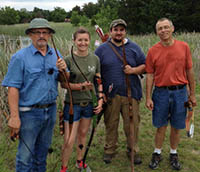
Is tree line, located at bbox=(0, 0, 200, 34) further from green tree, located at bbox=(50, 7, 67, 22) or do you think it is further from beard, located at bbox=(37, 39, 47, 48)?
green tree, located at bbox=(50, 7, 67, 22)

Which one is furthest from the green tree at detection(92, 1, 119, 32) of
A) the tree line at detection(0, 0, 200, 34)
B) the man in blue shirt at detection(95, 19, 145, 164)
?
the man in blue shirt at detection(95, 19, 145, 164)

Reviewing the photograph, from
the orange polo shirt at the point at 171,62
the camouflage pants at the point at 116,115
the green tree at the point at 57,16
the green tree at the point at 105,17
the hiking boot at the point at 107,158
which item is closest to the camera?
the orange polo shirt at the point at 171,62

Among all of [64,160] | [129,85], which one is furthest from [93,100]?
[64,160]

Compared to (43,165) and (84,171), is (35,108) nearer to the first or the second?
(43,165)

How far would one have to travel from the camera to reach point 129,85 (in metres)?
2.88

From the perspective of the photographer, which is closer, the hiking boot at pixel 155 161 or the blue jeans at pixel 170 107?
the blue jeans at pixel 170 107

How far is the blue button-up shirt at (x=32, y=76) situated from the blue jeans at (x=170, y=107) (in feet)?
4.69

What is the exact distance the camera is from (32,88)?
80.0 inches

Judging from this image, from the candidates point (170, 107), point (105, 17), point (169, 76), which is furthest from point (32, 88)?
point (105, 17)

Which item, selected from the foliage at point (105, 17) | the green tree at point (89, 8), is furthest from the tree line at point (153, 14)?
the green tree at point (89, 8)

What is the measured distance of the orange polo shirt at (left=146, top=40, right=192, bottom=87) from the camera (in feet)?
8.66

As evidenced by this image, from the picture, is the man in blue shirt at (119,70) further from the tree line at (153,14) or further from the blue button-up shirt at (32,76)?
the tree line at (153,14)

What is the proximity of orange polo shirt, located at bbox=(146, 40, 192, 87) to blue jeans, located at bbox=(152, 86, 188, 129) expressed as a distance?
0.42ft

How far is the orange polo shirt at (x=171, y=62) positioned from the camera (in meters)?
2.64
